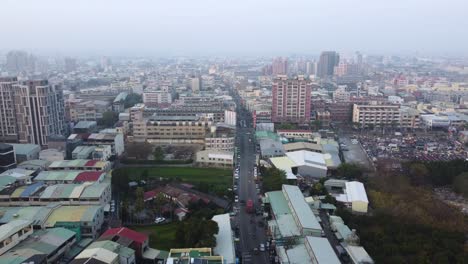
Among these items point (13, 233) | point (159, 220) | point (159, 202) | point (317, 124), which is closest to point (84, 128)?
point (159, 202)

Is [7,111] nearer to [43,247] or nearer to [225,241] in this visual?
[43,247]

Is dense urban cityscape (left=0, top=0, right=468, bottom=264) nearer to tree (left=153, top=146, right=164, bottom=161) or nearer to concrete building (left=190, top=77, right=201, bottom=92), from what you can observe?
tree (left=153, top=146, right=164, bottom=161)

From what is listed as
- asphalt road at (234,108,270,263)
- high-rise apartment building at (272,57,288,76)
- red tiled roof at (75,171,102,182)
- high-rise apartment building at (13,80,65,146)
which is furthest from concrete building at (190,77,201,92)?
red tiled roof at (75,171,102,182)

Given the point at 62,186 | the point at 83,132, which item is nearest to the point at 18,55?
the point at 83,132

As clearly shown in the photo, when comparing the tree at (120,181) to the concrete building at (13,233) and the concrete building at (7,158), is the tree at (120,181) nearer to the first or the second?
the concrete building at (13,233)

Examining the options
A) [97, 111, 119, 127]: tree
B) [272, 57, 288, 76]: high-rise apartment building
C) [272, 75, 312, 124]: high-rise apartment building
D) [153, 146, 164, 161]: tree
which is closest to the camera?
[153, 146, 164, 161]: tree

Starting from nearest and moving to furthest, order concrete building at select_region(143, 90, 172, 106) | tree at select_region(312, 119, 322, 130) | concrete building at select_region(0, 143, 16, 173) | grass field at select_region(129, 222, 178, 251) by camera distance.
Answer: grass field at select_region(129, 222, 178, 251) → concrete building at select_region(0, 143, 16, 173) → tree at select_region(312, 119, 322, 130) → concrete building at select_region(143, 90, 172, 106)
